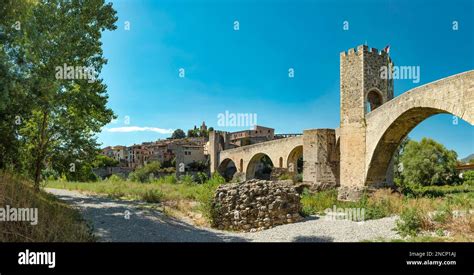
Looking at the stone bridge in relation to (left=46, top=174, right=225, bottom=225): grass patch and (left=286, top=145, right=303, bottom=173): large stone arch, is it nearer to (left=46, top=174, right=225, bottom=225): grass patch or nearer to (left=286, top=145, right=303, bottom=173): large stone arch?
(left=286, top=145, right=303, bottom=173): large stone arch

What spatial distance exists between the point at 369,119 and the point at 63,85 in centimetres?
1406

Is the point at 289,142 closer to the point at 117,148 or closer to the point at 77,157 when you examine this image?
the point at 77,157

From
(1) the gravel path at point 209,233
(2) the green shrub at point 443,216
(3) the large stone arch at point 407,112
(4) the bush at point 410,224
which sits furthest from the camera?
(3) the large stone arch at point 407,112

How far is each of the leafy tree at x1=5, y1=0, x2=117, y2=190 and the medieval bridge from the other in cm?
1223

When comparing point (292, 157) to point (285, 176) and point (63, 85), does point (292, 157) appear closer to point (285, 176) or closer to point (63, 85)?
point (285, 176)

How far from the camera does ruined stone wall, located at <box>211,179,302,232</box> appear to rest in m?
11.3

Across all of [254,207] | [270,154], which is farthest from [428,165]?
[254,207]

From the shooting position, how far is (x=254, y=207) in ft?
37.9

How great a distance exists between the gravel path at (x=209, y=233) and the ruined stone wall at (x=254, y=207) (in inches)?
24.2

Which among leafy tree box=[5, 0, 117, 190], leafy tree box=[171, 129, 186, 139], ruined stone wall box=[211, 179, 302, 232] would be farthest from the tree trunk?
leafy tree box=[171, 129, 186, 139]

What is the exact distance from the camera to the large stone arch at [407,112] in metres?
11.5

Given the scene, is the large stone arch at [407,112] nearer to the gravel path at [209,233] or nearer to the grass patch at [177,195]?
the gravel path at [209,233]

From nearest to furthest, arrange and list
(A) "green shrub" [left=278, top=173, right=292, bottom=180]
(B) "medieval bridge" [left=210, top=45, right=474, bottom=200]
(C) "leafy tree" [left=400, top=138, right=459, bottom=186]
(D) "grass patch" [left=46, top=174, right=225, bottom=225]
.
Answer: (B) "medieval bridge" [left=210, top=45, right=474, bottom=200] → (D) "grass patch" [left=46, top=174, right=225, bottom=225] → (A) "green shrub" [left=278, top=173, right=292, bottom=180] → (C) "leafy tree" [left=400, top=138, right=459, bottom=186]

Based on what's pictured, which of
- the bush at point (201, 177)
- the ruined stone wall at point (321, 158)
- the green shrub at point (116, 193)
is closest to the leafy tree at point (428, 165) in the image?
the ruined stone wall at point (321, 158)
